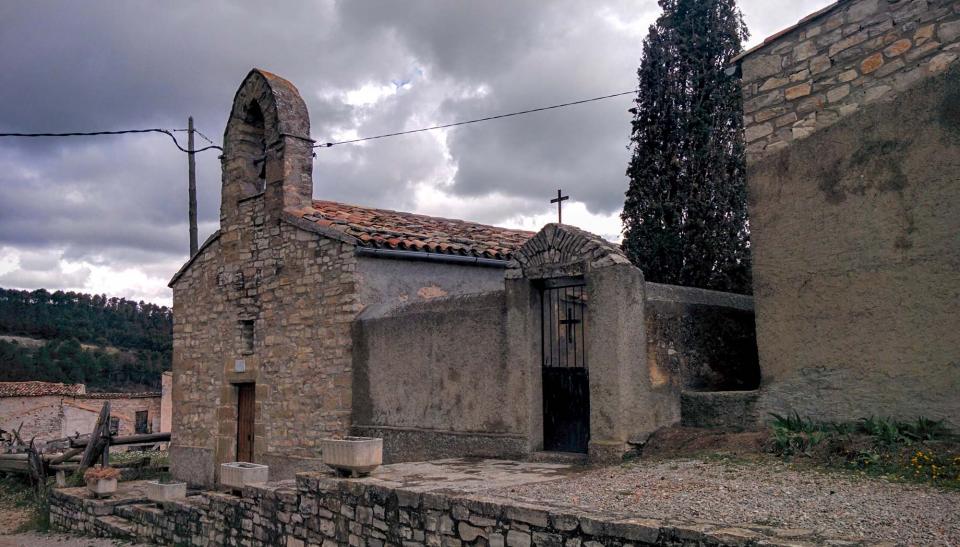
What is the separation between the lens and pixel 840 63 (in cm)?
711

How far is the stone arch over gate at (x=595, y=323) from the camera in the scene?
Result: 7598 mm

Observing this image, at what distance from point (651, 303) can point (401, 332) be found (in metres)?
3.61

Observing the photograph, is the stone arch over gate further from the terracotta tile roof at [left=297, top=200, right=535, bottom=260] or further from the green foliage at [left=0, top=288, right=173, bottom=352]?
the green foliage at [left=0, top=288, right=173, bottom=352]

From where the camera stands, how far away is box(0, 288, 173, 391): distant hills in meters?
39.7

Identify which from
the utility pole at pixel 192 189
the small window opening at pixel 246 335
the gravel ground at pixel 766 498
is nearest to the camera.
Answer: the gravel ground at pixel 766 498

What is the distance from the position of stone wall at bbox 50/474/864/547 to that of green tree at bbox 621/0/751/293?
6.09m

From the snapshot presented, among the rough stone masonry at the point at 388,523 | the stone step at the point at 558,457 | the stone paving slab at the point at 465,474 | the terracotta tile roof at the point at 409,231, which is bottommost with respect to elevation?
the rough stone masonry at the point at 388,523

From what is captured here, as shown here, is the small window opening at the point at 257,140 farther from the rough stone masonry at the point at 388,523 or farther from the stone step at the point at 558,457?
the stone step at the point at 558,457

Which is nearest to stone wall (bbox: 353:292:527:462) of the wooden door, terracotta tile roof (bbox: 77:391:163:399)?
the wooden door

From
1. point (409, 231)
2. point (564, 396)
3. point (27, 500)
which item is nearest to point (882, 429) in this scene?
point (564, 396)

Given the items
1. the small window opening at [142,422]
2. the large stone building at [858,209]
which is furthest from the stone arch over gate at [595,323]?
the small window opening at [142,422]

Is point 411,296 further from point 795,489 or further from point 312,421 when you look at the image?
point 795,489

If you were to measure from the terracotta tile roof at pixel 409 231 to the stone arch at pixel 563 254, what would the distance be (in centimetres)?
332

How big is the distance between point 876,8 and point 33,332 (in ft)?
159
